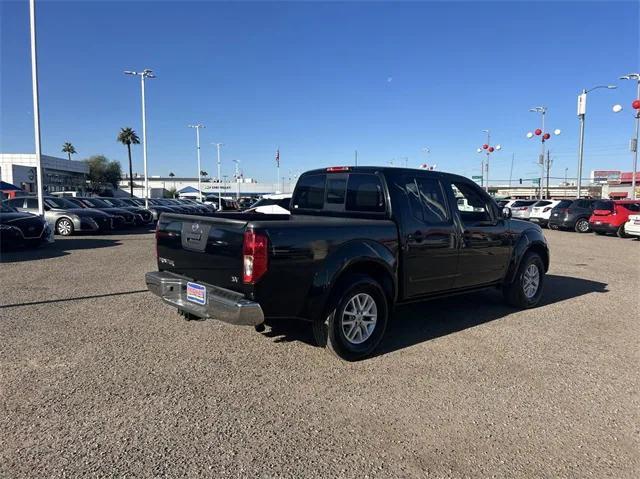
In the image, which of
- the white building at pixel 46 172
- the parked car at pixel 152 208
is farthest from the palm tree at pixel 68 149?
the parked car at pixel 152 208

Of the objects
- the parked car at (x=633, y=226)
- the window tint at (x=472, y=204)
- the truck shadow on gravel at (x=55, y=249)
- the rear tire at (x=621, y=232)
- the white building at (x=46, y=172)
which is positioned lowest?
the truck shadow on gravel at (x=55, y=249)

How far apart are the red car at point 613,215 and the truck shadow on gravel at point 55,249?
19.4 metres

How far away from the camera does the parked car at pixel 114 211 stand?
19.4 metres

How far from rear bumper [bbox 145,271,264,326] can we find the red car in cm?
2080

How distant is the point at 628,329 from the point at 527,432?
3.57m

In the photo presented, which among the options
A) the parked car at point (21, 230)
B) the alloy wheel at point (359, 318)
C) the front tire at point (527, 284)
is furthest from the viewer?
the parked car at point (21, 230)

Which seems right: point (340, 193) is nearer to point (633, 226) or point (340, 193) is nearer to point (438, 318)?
point (438, 318)

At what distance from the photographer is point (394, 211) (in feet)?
16.8

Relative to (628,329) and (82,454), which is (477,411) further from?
(628,329)

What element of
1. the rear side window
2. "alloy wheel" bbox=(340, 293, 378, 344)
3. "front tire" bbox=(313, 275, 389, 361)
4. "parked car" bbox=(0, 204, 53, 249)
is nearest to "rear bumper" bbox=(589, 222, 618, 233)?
the rear side window

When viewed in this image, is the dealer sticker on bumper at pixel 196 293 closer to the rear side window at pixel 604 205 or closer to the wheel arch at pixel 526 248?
the wheel arch at pixel 526 248

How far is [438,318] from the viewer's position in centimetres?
636

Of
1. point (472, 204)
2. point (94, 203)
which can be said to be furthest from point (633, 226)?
point (94, 203)

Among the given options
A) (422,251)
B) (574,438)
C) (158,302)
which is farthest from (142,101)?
(574,438)
